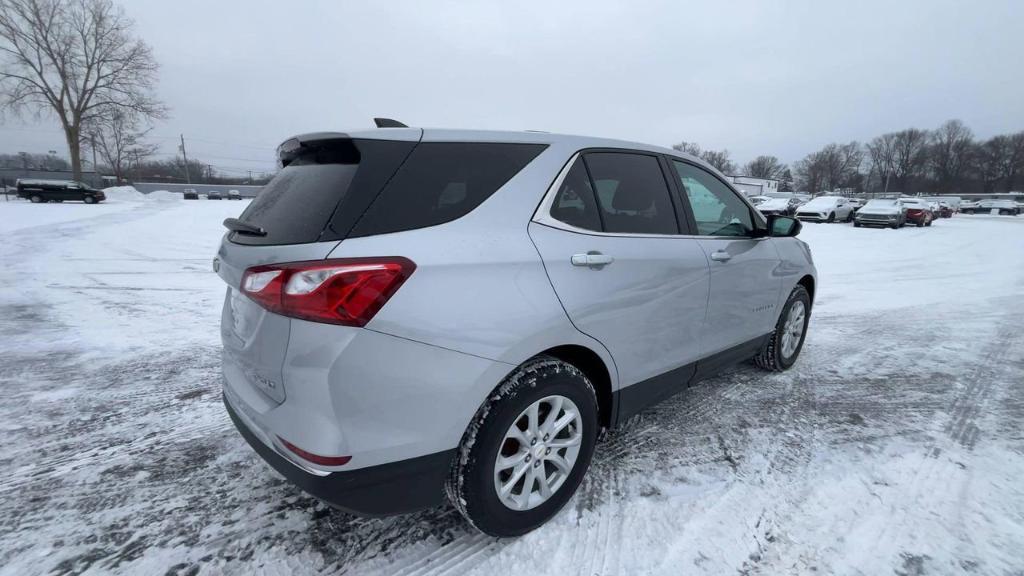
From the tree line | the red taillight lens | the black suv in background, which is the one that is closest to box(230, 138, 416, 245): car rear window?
the red taillight lens

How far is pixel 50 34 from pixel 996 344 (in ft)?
169

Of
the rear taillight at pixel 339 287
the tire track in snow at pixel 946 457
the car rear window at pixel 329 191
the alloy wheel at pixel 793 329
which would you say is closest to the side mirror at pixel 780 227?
the alloy wheel at pixel 793 329

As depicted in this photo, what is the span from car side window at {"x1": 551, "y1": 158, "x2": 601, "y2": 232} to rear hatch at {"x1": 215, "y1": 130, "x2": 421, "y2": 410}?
66 centimetres

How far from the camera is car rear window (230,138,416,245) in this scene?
1576 millimetres

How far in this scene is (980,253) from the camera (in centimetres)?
1239

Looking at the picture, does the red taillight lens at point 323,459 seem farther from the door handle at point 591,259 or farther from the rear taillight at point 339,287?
the door handle at point 591,259

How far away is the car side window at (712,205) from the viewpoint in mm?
2852

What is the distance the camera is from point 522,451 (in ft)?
6.35

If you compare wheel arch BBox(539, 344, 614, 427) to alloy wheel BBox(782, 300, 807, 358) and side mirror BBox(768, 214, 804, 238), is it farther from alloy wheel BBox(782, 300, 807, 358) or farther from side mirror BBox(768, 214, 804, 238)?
alloy wheel BBox(782, 300, 807, 358)

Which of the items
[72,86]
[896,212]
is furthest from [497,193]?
[72,86]

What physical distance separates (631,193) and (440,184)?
117 centimetres

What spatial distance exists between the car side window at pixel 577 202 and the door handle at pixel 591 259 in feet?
0.46

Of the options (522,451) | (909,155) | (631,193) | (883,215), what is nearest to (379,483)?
(522,451)

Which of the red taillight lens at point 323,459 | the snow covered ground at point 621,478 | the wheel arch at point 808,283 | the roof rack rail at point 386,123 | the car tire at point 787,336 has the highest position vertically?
the roof rack rail at point 386,123
